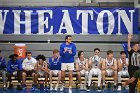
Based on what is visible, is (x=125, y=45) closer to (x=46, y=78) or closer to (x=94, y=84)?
(x=94, y=84)

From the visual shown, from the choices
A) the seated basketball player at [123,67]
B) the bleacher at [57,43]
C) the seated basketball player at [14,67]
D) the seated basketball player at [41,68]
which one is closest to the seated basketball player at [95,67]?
the seated basketball player at [123,67]

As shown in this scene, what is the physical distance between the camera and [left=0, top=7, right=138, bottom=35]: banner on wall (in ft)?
52.2

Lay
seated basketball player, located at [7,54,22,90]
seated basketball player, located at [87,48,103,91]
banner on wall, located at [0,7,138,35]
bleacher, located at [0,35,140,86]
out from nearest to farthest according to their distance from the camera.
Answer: seated basketball player, located at [87,48,103,91] → seated basketball player, located at [7,54,22,90] → banner on wall, located at [0,7,138,35] → bleacher, located at [0,35,140,86]

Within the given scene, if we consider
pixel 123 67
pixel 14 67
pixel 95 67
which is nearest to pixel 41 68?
pixel 14 67

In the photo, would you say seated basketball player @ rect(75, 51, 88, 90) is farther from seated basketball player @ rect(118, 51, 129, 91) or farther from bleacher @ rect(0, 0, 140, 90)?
bleacher @ rect(0, 0, 140, 90)

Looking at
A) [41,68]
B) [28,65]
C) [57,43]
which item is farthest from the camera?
[57,43]

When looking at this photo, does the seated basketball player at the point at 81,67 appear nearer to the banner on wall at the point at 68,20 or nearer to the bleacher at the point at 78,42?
the bleacher at the point at 78,42

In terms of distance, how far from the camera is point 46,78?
1398 cm

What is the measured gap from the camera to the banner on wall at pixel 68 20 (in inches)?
627

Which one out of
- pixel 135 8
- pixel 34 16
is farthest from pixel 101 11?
pixel 34 16

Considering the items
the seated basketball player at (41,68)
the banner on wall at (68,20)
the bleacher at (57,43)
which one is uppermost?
the banner on wall at (68,20)

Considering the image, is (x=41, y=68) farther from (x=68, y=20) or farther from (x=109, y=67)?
(x=68, y=20)

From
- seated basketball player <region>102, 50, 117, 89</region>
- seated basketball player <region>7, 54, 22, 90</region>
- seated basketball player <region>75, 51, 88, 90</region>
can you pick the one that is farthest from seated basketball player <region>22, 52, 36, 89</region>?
seated basketball player <region>102, 50, 117, 89</region>

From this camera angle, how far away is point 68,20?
52.7ft
